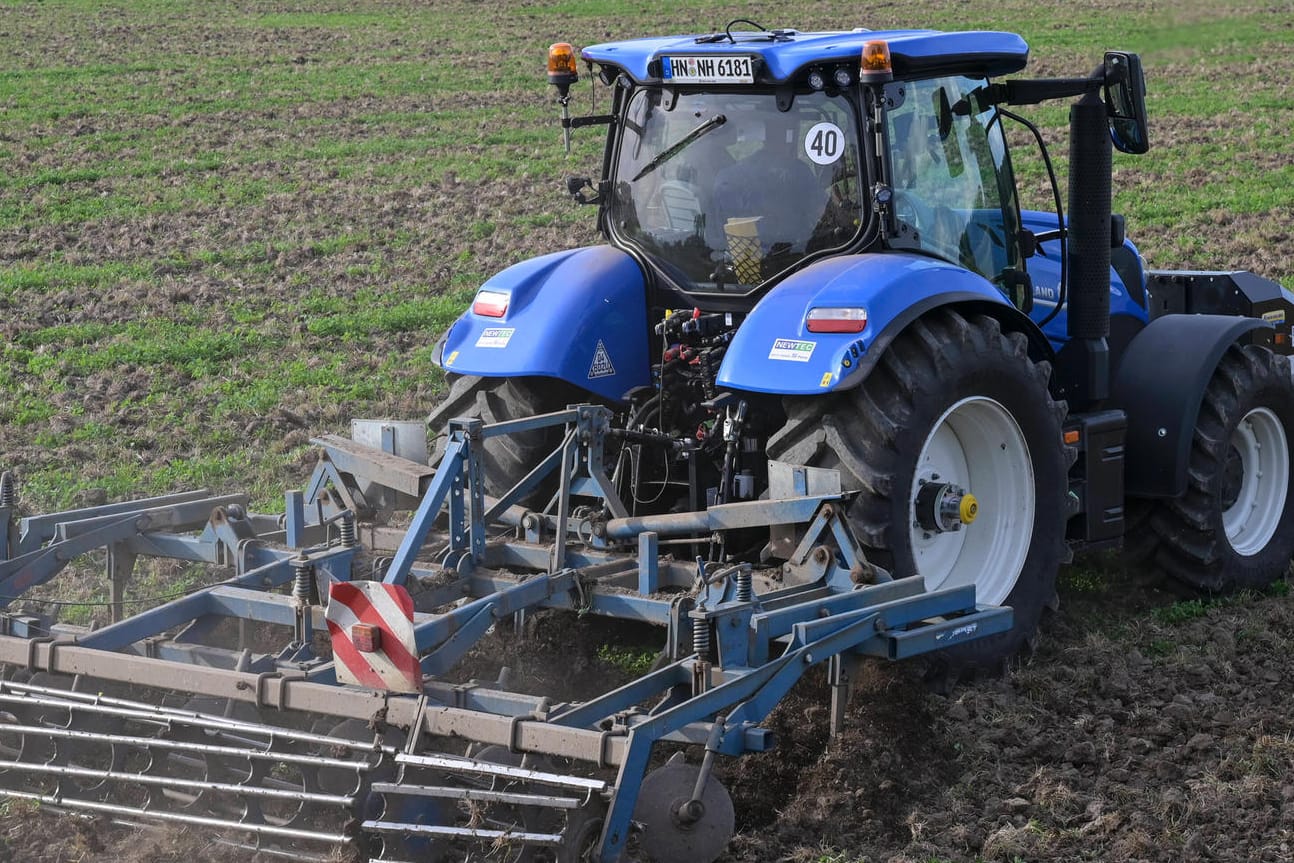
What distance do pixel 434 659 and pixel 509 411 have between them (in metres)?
1.44

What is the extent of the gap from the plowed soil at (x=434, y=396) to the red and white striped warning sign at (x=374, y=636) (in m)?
0.58

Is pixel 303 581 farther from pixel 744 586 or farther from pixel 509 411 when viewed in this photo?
pixel 744 586

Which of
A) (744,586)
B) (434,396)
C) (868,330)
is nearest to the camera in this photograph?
(744,586)

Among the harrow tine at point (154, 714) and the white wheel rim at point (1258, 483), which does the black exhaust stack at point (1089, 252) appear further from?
the harrow tine at point (154, 714)

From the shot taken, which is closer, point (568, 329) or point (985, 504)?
point (568, 329)

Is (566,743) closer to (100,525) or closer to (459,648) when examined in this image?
(459,648)

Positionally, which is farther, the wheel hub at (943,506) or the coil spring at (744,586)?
the wheel hub at (943,506)

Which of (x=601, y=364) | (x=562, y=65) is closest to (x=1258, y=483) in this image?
(x=601, y=364)

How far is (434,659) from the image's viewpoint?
467 centimetres

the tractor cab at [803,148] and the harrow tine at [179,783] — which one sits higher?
the tractor cab at [803,148]

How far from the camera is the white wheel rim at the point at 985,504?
229 inches

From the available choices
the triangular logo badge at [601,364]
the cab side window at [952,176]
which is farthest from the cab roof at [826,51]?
the triangular logo badge at [601,364]

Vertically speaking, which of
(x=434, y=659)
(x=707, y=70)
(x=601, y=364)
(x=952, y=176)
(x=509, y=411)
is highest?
(x=707, y=70)

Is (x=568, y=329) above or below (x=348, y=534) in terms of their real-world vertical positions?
above
